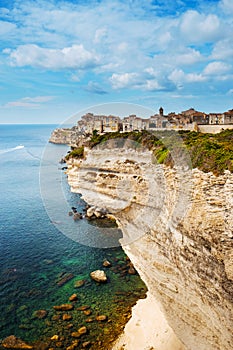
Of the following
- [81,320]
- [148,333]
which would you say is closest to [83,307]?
[81,320]

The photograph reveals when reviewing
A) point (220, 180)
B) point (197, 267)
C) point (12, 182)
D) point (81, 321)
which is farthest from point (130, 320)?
point (12, 182)

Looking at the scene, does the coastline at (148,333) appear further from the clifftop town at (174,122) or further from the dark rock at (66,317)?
the clifftop town at (174,122)

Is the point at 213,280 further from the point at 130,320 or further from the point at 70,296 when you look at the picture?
the point at 70,296

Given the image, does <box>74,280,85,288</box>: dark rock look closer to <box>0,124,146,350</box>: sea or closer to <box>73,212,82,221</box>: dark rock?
<box>0,124,146,350</box>: sea

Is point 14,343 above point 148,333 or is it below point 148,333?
below

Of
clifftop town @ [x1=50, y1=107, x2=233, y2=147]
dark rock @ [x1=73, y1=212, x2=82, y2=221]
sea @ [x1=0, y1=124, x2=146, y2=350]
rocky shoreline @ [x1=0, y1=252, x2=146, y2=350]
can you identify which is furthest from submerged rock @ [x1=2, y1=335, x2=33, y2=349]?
clifftop town @ [x1=50, y1=107, x2=233, y2=147]

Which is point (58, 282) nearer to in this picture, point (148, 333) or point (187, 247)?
point (148, 333)
